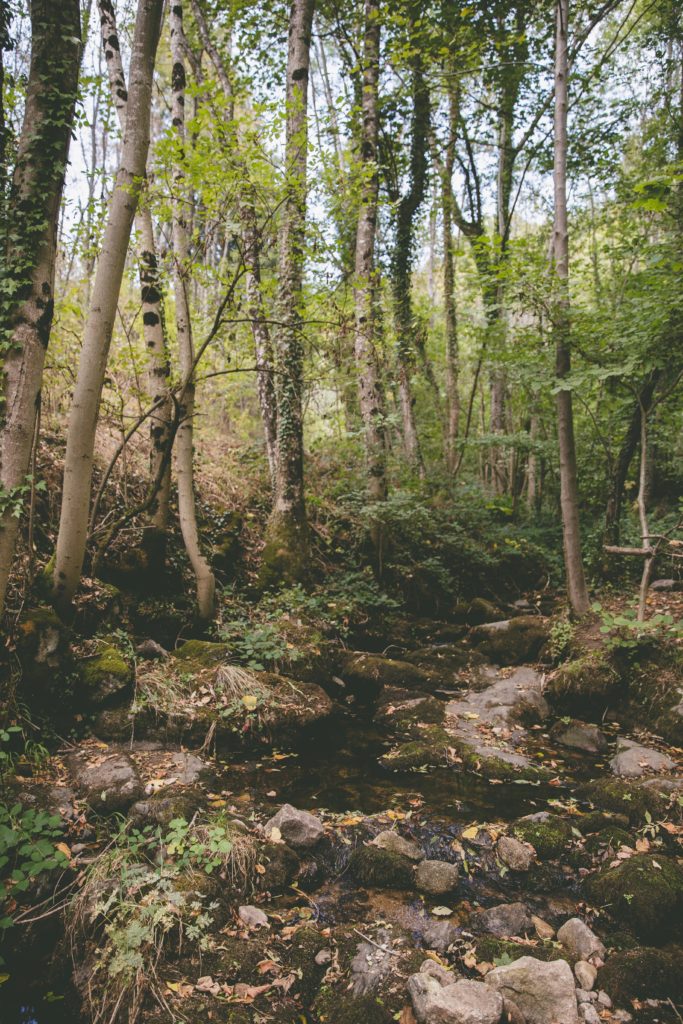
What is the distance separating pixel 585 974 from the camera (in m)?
2.76

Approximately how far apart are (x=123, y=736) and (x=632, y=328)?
749 cm

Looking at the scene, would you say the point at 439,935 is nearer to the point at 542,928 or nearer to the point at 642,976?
the point at 542,928

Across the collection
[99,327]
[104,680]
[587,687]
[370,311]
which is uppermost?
[370,311]

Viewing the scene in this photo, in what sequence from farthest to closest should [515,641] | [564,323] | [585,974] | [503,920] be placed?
[515,641] < [564,323] < [503,920] < [585,974]

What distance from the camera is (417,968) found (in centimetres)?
286

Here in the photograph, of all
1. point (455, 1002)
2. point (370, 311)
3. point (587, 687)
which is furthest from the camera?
point (370, 311)

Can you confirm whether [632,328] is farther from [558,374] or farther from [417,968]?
[417,968]

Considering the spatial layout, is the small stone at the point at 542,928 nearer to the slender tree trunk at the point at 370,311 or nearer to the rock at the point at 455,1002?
the rock at the point at 455,1002

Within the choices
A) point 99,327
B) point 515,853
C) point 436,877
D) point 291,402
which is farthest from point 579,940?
point 291,402

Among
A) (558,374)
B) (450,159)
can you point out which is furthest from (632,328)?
(450,159)

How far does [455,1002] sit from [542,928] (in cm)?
102

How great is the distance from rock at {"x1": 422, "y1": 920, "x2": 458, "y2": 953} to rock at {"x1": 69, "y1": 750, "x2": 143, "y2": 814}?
93.3 inches

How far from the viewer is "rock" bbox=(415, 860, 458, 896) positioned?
140 inches

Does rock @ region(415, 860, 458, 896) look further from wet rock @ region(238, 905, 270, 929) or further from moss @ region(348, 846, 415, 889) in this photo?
wet rock @ region(238, 905, 270, 929)
